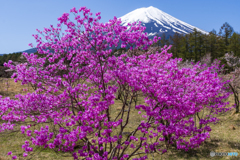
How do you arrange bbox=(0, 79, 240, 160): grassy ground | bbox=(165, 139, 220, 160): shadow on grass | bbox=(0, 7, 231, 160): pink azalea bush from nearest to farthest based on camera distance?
bbox=(0, 7, 231, 160): pink azalea bush
bbox=(165, 139, 220, 160): shadow on grass
bbox=(0, 79, 240, 160): grassy ground

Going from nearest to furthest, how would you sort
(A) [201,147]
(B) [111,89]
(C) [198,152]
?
(B) [111,89]
(C) [198,152]
(A) [201,147]

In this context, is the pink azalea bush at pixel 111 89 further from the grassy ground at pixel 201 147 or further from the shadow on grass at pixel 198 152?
the shadow on grass at pixel 198 152

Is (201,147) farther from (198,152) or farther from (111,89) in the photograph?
(111,89)

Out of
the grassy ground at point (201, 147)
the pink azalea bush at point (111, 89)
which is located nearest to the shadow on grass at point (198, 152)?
the grassy ground at point (201, 147)

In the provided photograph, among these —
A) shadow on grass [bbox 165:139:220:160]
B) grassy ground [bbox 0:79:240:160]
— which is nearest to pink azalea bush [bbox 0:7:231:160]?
grassy ground [bbox 0:79:240:160]

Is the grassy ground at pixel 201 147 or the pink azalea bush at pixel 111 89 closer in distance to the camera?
the pink azalea bush at pixel 111 89

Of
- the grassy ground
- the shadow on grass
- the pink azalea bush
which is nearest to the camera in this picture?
the pink azalea bush

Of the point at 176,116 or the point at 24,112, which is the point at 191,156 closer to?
the point at 176,116

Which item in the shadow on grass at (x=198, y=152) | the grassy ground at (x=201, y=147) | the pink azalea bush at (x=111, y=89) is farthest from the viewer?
the grassy ground at (x=201, y=147)

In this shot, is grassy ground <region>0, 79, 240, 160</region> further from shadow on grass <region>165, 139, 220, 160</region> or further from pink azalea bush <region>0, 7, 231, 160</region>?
pink azalea bush <region>0, 7, 231, 160</region>

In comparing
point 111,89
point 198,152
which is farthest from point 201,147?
point 111,89

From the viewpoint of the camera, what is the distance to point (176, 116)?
5672 millimetres

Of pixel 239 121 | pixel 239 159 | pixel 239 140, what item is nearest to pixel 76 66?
pixel 239 159

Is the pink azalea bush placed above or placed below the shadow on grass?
above
